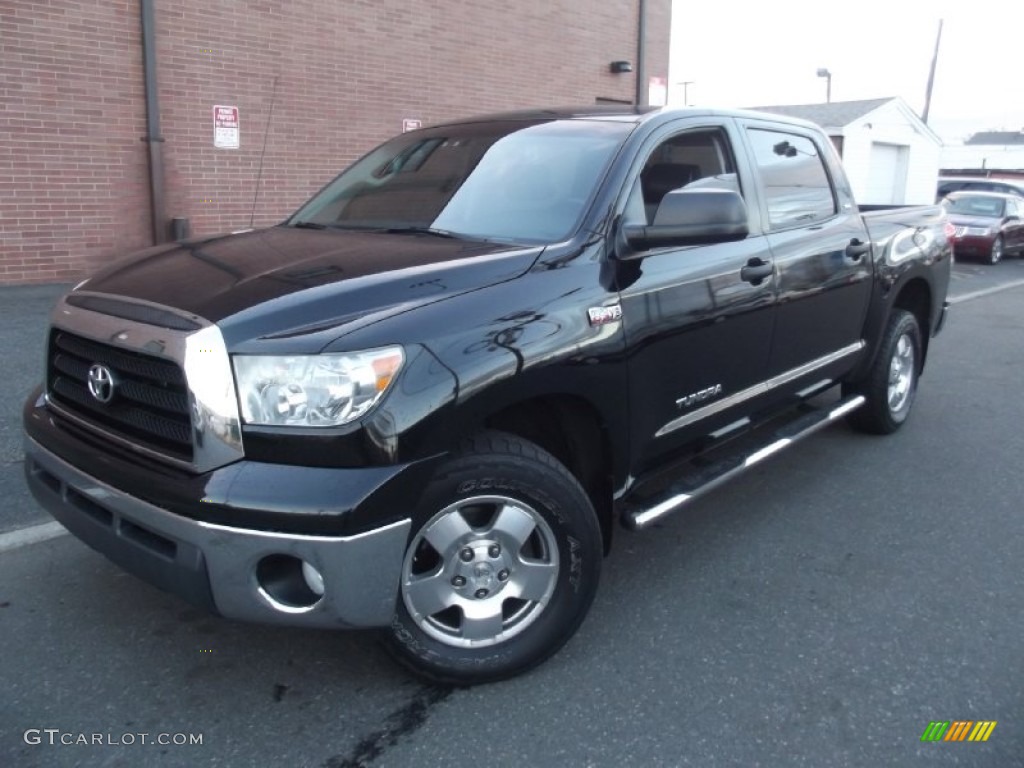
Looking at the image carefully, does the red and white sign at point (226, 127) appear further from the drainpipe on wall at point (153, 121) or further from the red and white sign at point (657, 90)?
the red and white sign at point (657, 90)

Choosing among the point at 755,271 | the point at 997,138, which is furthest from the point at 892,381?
the point at 997,138

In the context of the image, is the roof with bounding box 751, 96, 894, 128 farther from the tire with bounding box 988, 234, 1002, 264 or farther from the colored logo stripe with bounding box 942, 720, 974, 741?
the colored logo stripe with bounding box 942, 720, 974, 741

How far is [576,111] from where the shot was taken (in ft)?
14.0

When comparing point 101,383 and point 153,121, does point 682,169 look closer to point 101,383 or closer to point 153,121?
point 101,383

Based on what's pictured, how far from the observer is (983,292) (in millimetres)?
14344

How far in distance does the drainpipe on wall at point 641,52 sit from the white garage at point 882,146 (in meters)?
10.1

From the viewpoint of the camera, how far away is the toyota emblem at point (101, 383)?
114 inches

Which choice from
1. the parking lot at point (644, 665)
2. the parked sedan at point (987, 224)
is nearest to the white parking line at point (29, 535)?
the parking lot at point (644, 665)

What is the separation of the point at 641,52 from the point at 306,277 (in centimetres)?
1436

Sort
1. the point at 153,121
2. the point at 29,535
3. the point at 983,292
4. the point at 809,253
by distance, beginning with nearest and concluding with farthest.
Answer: the point at 29,535, the point at 809,253, the point at 153,121, the point at 983,292

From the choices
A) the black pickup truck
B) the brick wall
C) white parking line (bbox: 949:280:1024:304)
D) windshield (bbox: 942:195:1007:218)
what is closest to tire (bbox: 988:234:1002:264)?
windshield (bbox: 942:195:1007:218)

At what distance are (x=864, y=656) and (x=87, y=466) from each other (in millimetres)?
2738

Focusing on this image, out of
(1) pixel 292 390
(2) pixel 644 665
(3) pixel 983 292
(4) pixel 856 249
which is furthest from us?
(3) pixel 983 292

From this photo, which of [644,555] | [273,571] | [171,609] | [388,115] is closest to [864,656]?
[644,555]
